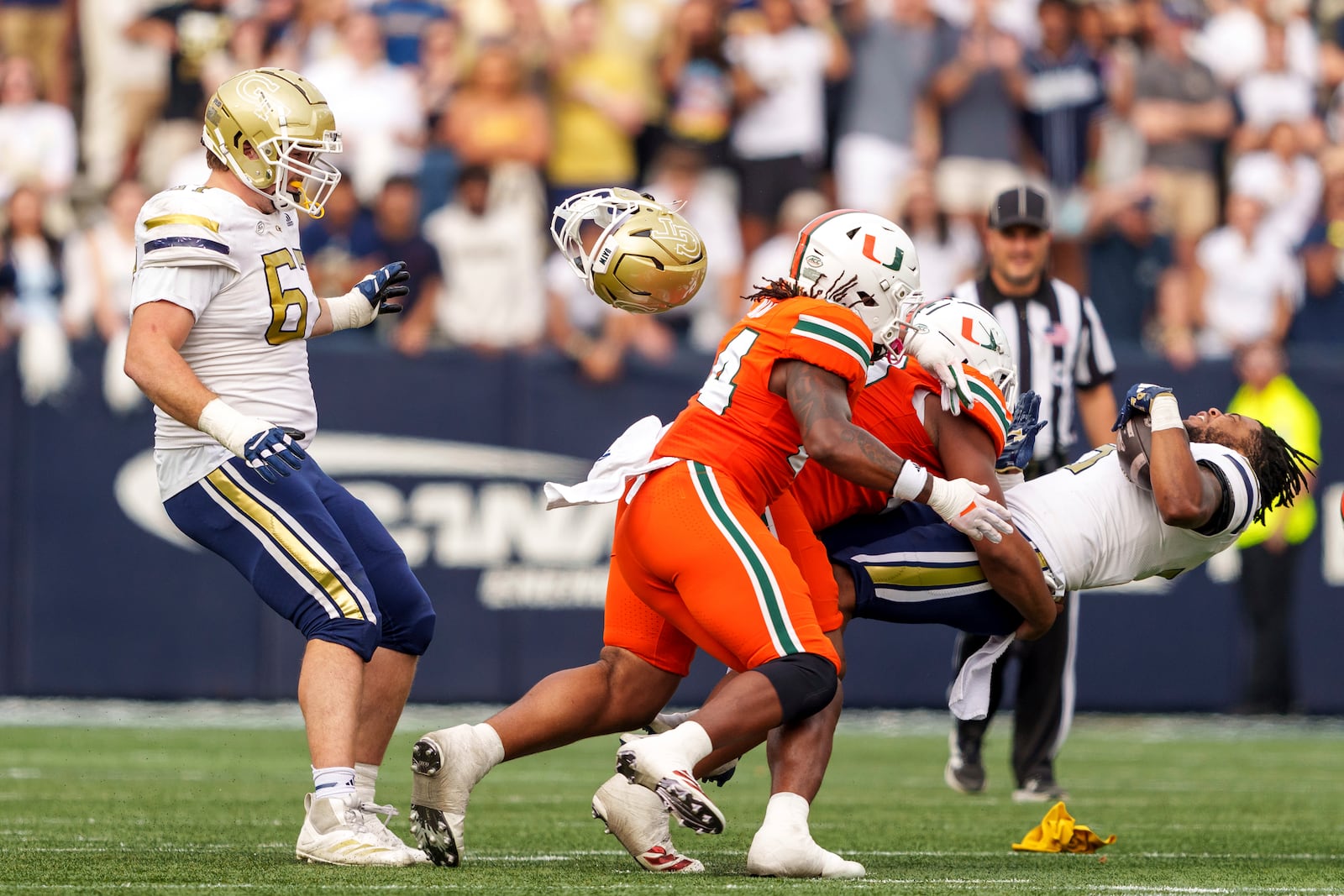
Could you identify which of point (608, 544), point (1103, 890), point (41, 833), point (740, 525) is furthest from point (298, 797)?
point (608, 544)

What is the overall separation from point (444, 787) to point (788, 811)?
0.78 metres

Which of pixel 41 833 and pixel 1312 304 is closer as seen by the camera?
pixel 41 833

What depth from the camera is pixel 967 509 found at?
4.45 meters

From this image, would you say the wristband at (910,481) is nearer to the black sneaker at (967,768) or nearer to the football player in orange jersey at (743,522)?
the football player in orange jersey at (743,522)

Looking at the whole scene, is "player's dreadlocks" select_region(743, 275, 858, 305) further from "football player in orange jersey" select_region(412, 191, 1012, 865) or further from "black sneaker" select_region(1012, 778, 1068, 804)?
"black sneaker" select_region(1012, 778, 1068, 804)

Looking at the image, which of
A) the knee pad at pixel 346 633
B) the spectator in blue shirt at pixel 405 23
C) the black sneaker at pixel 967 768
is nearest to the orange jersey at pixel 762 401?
the knee pad at pixel 346 633

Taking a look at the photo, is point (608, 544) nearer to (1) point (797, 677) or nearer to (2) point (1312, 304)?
(2) point (1312, 304)

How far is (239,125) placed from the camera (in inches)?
188

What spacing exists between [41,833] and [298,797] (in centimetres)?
142

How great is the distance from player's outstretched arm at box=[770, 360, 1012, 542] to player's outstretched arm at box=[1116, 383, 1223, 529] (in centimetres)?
57

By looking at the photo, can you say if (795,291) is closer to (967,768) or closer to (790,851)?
(790,851)

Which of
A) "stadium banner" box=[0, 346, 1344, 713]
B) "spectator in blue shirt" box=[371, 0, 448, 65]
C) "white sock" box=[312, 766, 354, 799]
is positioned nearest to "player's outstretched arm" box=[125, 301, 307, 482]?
"white sock" box=[312, 766, 354, 799]

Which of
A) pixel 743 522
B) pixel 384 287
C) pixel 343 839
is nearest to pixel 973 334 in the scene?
pixel 743 522

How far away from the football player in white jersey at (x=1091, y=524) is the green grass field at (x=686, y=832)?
66 centimetres
